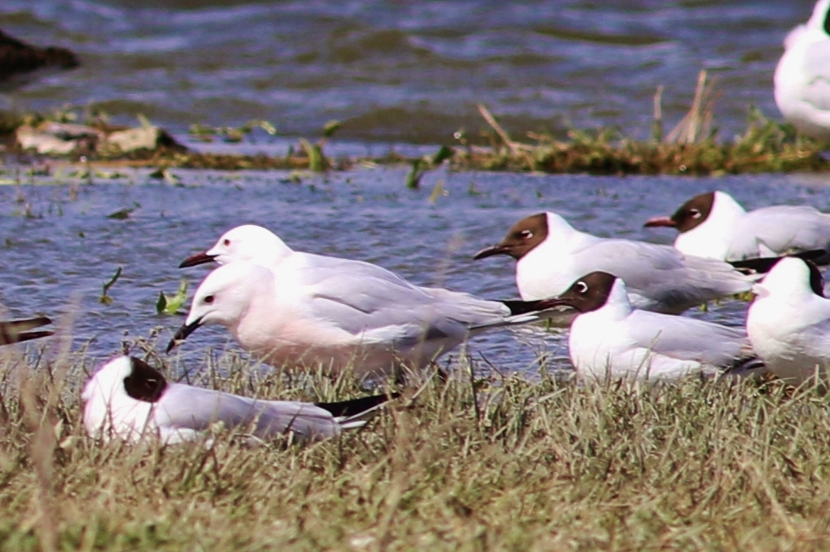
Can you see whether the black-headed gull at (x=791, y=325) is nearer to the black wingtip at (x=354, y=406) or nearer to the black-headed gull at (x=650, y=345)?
the black-headed gull at (x=650, y=345)

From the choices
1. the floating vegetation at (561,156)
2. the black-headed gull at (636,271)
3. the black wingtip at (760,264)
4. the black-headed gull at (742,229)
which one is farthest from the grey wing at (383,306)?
the floating vegetation at (561,156)

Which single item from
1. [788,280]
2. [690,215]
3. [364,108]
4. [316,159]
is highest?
[788,280]

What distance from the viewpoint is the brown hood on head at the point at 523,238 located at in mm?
5934

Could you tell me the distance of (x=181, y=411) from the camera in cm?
349

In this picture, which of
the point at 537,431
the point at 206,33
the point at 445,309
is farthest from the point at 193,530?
the point at 206,33

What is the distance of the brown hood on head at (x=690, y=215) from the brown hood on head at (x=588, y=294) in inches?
80.7

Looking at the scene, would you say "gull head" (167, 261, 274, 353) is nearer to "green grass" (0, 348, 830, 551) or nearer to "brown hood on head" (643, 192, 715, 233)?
"green grass" (0, 348, 830, 551)

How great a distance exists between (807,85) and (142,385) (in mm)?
7030

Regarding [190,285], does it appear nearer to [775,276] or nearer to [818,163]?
[775,276]

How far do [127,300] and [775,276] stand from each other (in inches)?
94.9

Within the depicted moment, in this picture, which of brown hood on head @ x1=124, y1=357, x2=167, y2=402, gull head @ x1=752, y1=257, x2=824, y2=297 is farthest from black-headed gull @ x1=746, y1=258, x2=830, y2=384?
brown hood on head @ x1=124, y1=357, x2=167, y2=402

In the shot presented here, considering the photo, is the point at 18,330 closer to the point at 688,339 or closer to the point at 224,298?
the point at 224,298

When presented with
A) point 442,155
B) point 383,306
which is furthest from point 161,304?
point 442,155

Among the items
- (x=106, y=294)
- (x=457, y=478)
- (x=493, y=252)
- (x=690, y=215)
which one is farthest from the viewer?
(x=690, y=215)
